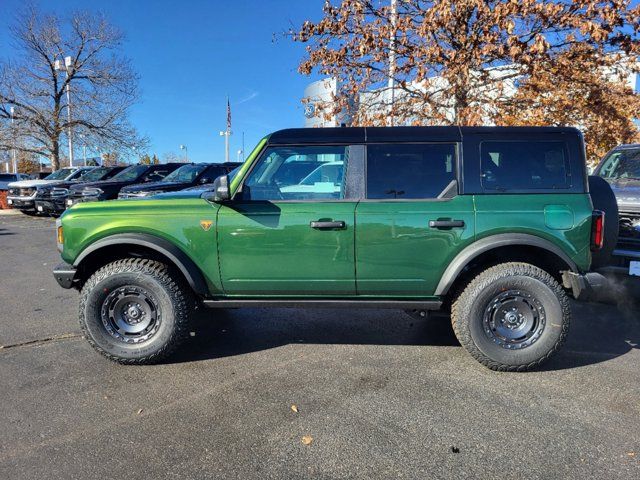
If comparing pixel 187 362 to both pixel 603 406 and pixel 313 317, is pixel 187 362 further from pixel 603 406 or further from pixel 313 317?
pixel 603 406

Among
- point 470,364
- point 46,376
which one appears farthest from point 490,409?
point 46,376

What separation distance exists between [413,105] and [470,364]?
6.74m

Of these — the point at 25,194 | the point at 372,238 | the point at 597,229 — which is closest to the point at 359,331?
the point at 372,238

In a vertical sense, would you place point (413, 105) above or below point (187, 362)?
above

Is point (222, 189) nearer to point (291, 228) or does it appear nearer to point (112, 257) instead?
point (291, 228)

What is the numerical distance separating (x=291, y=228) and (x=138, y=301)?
144 centimetres

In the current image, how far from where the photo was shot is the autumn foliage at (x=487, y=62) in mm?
7145

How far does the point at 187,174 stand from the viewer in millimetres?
12336

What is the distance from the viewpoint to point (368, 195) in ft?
12.4

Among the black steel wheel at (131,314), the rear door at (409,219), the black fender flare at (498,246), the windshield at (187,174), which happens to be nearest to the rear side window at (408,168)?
the rear door at (409,219)

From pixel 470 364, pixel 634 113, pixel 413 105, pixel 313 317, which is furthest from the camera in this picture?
pixel 413 105

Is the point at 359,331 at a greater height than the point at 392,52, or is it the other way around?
the point at 392,52

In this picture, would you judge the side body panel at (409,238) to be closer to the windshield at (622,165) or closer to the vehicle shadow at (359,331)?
the vehicle shadow at (359,331)

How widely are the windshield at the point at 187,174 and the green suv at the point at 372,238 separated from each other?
8.36 meters
